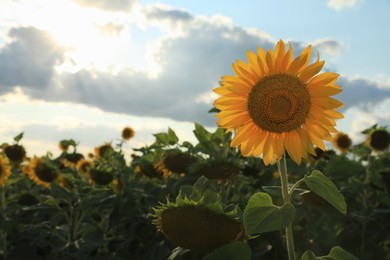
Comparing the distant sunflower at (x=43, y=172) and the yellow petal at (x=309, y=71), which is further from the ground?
the yellow petal at (x=309, y=71)

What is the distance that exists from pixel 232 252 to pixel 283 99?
54 cm

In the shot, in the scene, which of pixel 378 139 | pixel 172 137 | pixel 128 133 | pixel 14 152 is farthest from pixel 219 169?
pixel 128 133

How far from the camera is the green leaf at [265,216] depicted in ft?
5.48

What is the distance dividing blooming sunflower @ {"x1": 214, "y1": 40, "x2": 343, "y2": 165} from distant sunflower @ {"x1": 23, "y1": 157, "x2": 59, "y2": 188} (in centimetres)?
415

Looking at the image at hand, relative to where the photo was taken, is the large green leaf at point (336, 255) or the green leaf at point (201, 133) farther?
the green leaf at point (201, 133)

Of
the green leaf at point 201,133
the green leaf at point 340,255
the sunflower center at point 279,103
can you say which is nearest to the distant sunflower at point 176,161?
the green leaf at point 201,133

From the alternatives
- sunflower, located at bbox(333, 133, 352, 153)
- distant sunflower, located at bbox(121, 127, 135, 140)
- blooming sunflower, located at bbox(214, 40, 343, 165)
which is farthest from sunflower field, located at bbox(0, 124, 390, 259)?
distant sunflower, located at bbox(121, 127, 135, 140)

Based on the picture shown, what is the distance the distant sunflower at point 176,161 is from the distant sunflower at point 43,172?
2.35 meters

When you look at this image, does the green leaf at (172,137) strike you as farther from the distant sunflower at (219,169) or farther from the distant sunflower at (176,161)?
the distant sunflower at (219,169)

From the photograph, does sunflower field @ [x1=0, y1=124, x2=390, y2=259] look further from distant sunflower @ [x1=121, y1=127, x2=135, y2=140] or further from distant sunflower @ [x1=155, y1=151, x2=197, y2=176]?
distant sunflower @ [x1=121, y1=127, x2=135, y2=140]

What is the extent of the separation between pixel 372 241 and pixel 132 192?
2003mm

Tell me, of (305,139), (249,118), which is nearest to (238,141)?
(249,118)

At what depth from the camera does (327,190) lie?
1.78 meters

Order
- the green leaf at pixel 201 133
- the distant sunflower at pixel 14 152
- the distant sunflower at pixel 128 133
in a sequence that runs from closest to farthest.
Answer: the green leaf at pixel 201 133, the distant sunflower at pixel 14 152, the distant sunflower at pixel 128 133
